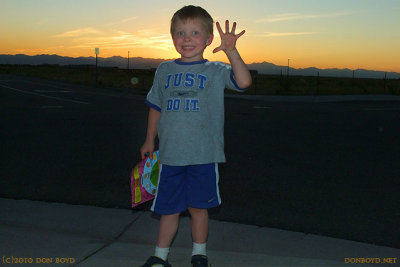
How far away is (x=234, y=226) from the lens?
186 inches

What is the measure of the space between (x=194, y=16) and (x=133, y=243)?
1.84 metres

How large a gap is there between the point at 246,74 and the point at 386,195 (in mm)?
3402

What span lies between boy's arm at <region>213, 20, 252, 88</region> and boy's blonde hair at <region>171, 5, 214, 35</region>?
129 millimetres

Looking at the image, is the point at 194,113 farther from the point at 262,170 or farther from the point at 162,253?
the point at 262,170

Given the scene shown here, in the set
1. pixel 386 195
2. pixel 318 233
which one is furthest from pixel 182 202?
pixel 386 195

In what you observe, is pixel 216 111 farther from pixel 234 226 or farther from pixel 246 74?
pixel 234 226

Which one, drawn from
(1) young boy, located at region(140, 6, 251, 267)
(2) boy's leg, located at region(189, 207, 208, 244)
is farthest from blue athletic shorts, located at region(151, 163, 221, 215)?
(2) boy's leg, located at region(189, 207, 208, 244)

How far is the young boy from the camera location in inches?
136

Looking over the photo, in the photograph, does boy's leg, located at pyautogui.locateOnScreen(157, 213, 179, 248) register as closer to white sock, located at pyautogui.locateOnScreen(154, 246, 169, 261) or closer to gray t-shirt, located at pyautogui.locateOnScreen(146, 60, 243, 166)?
white sock, located at pyautogui.locateOnScreen(154, 246, 169, 261)

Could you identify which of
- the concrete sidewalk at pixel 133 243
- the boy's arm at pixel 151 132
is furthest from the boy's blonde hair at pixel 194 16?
the concrete sidewalk at pixel 133 243

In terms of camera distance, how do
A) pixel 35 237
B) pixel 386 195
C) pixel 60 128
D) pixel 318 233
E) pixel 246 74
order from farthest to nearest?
pixel 60 128
pixel 386 195
pixel 318 233
pixel 35 237
pixel 246 74

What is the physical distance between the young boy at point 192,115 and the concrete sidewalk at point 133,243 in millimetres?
403

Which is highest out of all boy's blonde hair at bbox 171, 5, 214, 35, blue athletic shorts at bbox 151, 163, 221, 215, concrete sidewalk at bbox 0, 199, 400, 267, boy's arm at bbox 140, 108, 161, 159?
boy's blonde hair at bbox 171, 5, 214, 35

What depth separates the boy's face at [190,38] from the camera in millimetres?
3477
